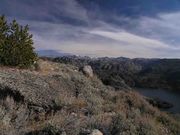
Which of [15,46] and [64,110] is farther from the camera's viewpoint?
[15,46]

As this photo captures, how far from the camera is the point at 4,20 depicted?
1470cm

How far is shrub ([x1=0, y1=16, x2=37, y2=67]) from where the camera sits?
14.5m

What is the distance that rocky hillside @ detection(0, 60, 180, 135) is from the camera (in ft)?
26.1

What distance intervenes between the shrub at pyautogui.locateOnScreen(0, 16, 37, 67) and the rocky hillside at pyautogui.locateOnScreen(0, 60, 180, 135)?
39.5 inches

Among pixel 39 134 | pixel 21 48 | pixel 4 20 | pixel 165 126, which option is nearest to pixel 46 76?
pixel 21 48

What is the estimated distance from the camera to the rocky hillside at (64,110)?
795 cm

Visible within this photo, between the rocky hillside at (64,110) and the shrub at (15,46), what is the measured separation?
100 centimetres

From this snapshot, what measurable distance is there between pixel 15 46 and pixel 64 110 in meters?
5.33

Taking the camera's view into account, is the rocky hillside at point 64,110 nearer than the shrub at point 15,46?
Yes

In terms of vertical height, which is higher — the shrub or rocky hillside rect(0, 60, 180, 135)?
the shrub

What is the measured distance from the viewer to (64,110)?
11133mm

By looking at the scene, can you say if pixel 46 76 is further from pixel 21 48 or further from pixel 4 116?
pixel 4 116

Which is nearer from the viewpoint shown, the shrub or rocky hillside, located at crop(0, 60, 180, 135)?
rocky hillside, located at crop(0, 60, 180, 135)

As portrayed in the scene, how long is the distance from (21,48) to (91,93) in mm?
4120
